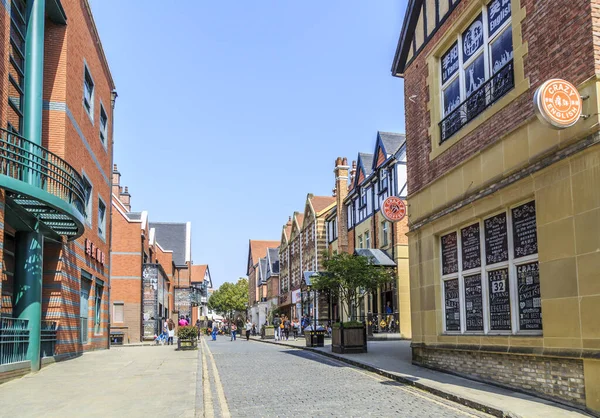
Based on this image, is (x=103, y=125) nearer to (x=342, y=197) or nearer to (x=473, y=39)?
(x=473, y=39)

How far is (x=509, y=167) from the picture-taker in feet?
34.8

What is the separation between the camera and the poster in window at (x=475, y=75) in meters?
12.3

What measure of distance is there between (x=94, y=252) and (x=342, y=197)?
22099 millimetres

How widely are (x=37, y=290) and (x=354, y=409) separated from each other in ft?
31.2

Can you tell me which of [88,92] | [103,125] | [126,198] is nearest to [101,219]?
[103,125]

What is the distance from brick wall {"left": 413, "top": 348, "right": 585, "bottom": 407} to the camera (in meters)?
8.69

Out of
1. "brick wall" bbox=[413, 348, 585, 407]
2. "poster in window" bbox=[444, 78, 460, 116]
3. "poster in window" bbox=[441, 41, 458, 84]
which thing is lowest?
"brick wall" bbox=[413, 348, 585, 407]

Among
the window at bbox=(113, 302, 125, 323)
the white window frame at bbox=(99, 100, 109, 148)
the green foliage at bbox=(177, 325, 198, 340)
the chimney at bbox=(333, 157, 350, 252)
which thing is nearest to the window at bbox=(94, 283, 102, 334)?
the green foliage at bbox=(177, 325, 198, 340)

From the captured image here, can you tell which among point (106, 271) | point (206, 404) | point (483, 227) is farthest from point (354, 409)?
point (106, 271)

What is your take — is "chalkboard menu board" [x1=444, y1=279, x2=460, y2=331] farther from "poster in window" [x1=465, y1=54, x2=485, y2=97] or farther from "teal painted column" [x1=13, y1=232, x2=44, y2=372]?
"teal painted column" [x1=13, y1=232, x2=44, y2=372]

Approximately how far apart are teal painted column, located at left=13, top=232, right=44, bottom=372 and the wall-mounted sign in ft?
22.5

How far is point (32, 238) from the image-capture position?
15.4 metres

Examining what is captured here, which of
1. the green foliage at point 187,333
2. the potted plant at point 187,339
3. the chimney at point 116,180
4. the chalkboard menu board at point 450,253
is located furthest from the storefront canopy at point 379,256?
the chimney at point 116,180

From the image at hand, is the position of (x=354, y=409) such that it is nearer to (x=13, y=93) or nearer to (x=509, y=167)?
(x=509, y=167)
